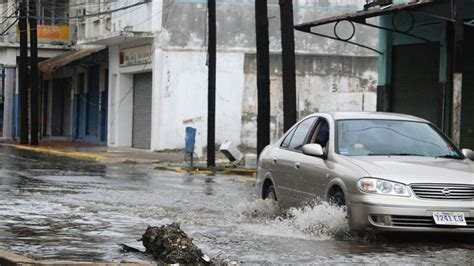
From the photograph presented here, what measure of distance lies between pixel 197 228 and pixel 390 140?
260cm

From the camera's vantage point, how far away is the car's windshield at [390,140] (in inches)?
442

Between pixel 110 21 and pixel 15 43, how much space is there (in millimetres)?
10314

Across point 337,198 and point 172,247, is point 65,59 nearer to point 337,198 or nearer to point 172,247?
point 337,198

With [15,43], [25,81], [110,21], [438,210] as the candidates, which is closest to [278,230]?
[438,210]

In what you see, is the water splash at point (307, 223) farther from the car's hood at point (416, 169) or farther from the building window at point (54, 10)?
the building window at point (54, 10)

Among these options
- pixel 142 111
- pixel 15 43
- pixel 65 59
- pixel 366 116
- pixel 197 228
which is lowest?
pixel 197 228

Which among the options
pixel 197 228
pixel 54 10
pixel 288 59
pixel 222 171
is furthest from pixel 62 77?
pixel 197 228

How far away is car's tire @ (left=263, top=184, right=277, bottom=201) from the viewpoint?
506 inches

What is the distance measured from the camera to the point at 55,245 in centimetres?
973

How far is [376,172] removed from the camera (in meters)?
10.3

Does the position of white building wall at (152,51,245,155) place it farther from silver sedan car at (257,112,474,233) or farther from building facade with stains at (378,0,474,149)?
silver sedan car at (257,112,474,233)

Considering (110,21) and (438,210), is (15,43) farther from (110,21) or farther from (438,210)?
(438,210)

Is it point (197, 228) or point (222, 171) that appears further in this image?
point (222, 171)

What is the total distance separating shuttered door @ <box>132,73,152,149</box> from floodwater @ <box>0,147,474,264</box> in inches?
780
